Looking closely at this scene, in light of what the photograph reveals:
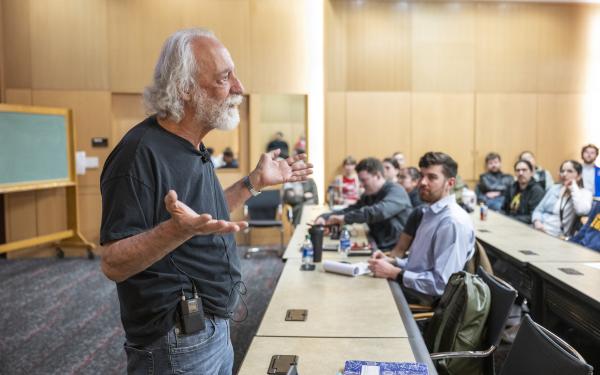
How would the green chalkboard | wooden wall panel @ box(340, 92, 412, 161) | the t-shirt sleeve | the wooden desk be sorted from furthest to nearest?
wooden wall panel @ box(340, 92, 412, 161) < the green chalkboard < the wooden desk < the t-shirt sleeve

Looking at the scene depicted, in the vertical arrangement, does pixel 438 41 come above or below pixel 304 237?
above

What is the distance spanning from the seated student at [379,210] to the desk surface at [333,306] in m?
1.38

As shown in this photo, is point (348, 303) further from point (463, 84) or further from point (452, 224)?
point (463, 84)

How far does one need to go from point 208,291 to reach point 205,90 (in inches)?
22.3

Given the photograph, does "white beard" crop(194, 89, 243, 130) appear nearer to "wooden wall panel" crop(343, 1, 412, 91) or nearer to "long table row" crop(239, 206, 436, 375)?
"long table row" crop(239, 206, 436, 375)

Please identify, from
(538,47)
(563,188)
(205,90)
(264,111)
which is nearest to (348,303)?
(205,90)

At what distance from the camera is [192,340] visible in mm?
1466

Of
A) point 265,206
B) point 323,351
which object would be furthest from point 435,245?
point 265,206

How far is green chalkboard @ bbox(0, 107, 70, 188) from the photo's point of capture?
6234mm

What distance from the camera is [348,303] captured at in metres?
2.47

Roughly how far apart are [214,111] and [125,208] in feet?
1.26

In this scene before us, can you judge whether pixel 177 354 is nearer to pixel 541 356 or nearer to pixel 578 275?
pixel 541 356

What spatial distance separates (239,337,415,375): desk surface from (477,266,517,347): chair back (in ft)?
1.55

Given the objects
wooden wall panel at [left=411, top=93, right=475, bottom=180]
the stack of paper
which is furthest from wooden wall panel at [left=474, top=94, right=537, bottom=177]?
the stack of paper
